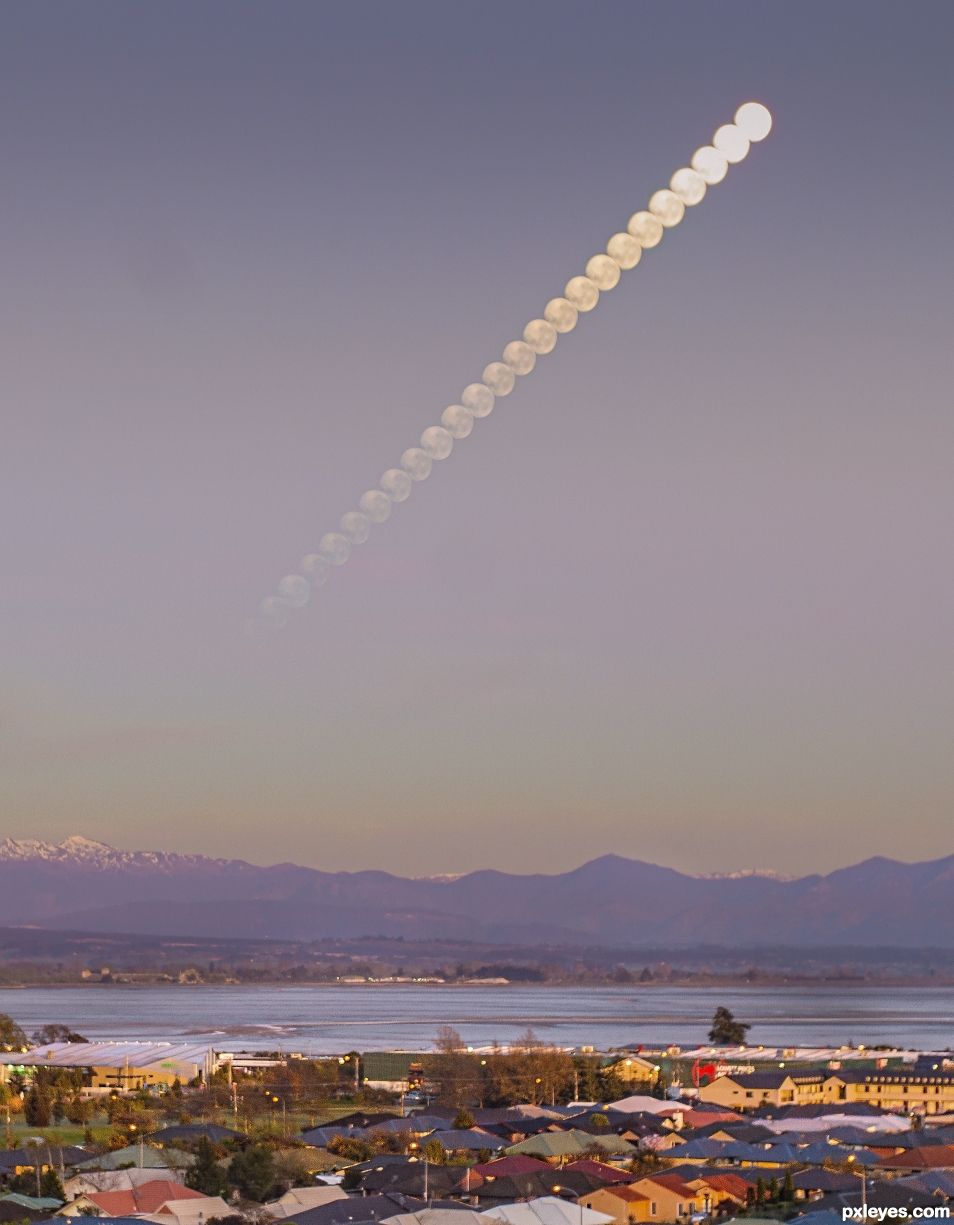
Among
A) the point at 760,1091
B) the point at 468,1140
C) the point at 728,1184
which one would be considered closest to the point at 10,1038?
the point at 760,1091

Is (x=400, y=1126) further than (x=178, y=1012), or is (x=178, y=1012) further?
(x=178, y=1012)

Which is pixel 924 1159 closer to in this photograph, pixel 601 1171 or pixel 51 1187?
pixel 601 1171

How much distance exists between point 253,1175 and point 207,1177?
0.41m

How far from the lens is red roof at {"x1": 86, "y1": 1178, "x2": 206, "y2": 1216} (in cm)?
1352

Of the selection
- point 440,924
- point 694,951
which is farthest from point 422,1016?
point 440,924

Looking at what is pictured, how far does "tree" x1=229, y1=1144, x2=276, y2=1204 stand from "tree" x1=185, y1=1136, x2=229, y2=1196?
4.8 inches

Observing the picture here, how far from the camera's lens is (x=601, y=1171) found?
1548cm

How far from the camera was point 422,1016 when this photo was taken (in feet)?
196

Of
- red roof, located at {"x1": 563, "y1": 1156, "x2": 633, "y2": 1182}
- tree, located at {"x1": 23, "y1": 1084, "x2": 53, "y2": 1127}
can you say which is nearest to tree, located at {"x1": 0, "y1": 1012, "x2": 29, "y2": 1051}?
tree, located at {"x1": 23, "y1": 1084, "x2": 53, "y2": 1127}

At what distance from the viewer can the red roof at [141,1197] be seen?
13.5m

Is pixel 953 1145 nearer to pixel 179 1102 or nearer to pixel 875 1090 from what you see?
pixel 875 1090

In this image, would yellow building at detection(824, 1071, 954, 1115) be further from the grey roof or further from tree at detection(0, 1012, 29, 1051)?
tree at detection(0, 1012, 29, 1051)

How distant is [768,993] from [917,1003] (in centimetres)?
1387

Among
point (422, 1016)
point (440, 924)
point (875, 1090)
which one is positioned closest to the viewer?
point (875, 1090)
